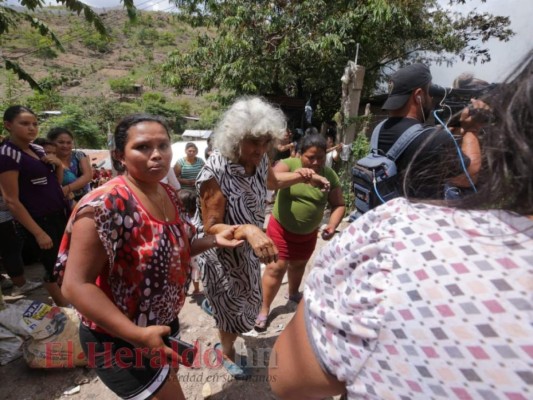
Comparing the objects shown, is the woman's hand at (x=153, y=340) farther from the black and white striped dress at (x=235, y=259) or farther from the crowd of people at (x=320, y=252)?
the black and white striped dress at (x=235, y=259)

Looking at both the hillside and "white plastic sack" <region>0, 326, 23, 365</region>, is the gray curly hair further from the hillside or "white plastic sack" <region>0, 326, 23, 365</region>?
the hillside

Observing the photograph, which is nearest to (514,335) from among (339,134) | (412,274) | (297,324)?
(412,274)

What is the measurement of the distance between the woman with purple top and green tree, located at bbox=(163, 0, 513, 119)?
632 cm

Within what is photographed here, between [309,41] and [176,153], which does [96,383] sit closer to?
[176,153]

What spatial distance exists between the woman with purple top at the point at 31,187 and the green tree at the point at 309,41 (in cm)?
632

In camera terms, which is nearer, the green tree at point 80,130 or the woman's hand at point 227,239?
the woman's hand at point 227,239

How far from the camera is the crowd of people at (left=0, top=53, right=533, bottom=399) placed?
0.50 metres

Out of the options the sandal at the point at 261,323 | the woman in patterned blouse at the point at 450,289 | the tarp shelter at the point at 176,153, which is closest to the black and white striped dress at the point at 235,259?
the sandal at the point at 261,323

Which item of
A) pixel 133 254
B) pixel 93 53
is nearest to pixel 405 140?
pixel 133 254

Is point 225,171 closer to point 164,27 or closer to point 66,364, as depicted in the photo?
point 66,364

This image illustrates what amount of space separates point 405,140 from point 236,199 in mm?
1109

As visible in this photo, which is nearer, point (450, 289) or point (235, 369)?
point (450, 289)

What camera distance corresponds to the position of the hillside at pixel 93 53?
43219 millimetres

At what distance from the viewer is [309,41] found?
782 centimetres
